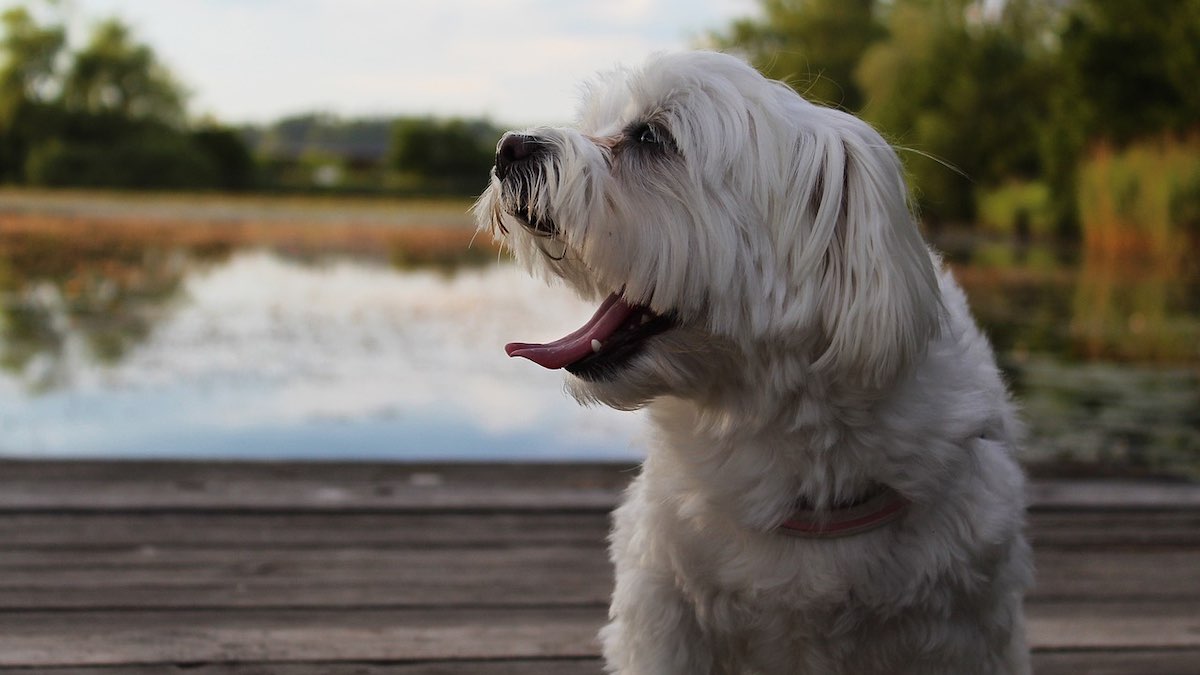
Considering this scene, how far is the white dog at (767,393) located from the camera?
6.53 feet

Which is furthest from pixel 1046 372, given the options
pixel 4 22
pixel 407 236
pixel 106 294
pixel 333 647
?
pixel 4 22

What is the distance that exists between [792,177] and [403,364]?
7.25 metres

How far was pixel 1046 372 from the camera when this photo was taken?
8.56 m

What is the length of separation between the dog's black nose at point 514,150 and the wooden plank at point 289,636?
45.3 inches

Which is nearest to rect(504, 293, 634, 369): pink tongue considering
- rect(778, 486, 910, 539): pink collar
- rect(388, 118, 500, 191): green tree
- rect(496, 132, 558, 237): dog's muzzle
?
rect(496, 132, 558, 237): dog's muzzle

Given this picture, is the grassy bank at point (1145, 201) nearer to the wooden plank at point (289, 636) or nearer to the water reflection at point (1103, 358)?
the water reflection at point (1103, 358)

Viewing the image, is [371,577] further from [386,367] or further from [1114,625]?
[386,367]

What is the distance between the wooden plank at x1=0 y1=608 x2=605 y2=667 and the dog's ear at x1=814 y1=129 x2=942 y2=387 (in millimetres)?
1143

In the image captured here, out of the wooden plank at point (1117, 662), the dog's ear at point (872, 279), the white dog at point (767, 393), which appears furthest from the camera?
the wooden plank at point (1117, 662)

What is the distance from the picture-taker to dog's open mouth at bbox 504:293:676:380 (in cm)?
204

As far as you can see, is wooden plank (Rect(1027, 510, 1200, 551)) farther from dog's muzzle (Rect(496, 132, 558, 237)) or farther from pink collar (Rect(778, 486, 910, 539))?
dog's muzzle (Rect(496, 132, 558, 237))

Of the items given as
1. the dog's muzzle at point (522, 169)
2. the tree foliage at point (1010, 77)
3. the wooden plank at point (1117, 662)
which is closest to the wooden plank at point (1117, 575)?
the wooden plank at point (1117, 662)

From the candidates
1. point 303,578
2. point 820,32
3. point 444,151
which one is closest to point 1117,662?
point 303,578

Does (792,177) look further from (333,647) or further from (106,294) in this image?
(106,294)
